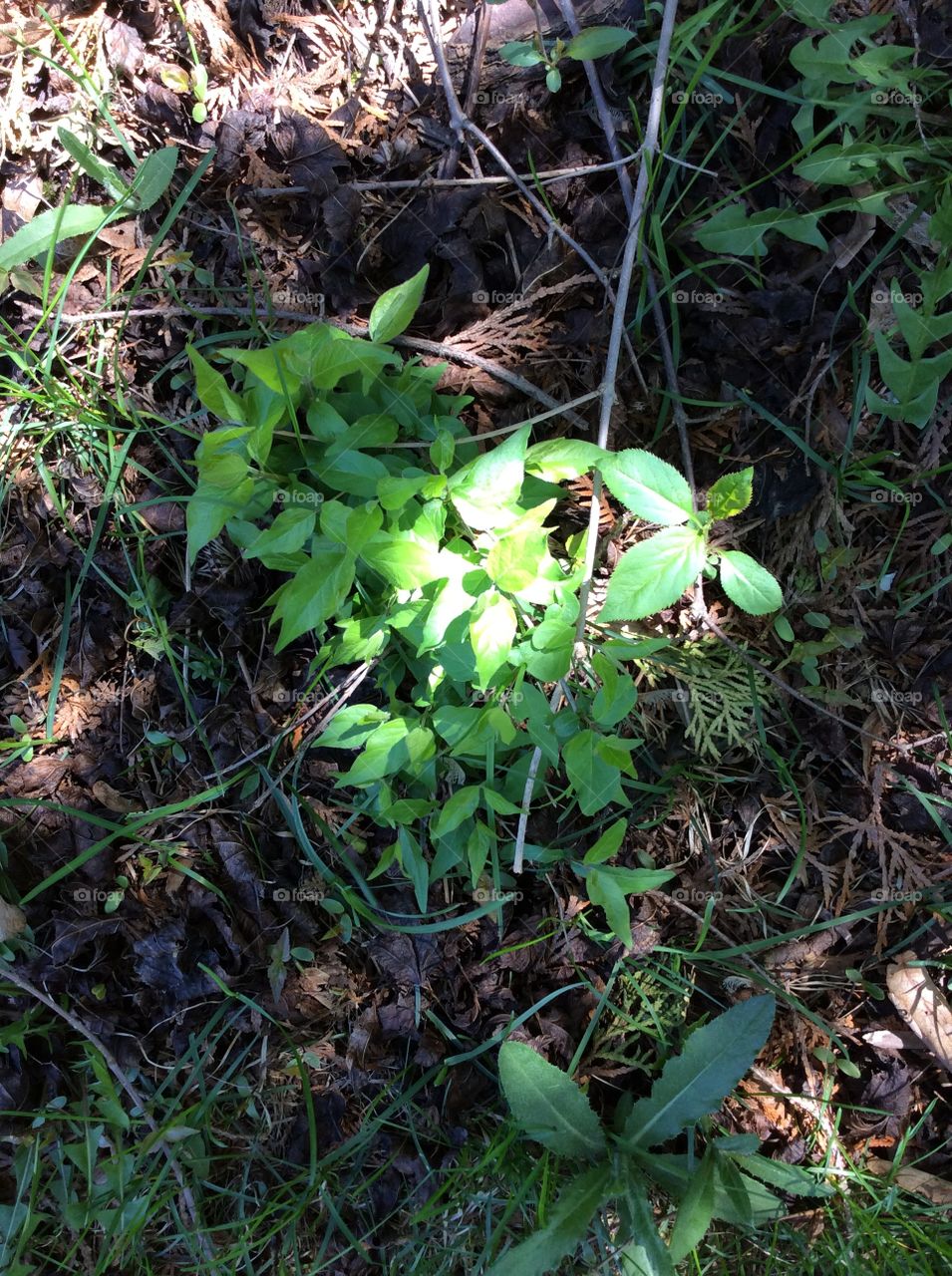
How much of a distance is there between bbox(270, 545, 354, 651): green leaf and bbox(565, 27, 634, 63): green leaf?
1445 millimetres

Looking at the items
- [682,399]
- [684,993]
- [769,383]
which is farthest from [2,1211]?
[769,383]

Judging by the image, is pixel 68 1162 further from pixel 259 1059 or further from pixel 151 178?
pixel 151 178

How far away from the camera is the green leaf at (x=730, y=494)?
193 cm

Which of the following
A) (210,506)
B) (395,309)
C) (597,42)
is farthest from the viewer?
(597,42)

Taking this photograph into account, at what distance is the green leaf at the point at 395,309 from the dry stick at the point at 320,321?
11.2 inches

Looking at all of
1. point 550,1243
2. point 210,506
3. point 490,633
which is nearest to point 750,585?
point 490,633

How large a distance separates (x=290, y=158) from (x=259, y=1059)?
2717 mm

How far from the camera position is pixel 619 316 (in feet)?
7.05

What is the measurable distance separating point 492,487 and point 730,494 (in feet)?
2.00
